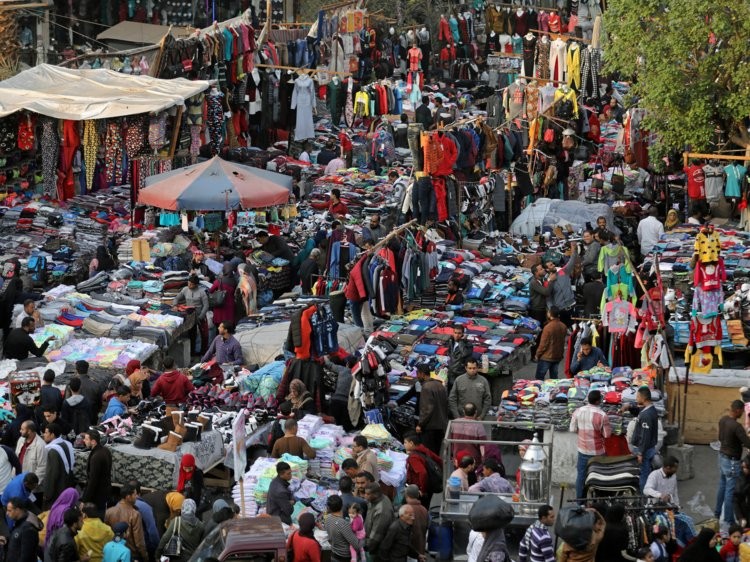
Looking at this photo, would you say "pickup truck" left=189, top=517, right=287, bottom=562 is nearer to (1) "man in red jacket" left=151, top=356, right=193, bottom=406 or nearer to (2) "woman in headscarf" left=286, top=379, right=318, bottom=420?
(2) "woman in headscarf" left=286, top=379, right=318, bottom=420

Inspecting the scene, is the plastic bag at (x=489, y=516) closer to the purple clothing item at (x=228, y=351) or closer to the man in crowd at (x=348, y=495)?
the man in crowd at (x=348, y=495)

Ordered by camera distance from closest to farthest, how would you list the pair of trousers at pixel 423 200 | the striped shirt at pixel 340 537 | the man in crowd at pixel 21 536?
1. the man in crowd at pixel 21 536
2. the striped shirt at pixel 340 537
3. the pair of trousers at pixel 423 200

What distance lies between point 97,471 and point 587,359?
5.90 metres

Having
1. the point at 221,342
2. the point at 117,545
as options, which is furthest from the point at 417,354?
the point at 117,545

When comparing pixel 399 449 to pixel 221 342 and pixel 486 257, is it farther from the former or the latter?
pixel 486 257

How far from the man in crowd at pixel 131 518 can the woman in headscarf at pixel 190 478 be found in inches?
39.0

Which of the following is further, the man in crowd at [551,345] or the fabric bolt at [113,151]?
the fabric bolt at [113,151]

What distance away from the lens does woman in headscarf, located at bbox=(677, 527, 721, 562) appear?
12.4 metres

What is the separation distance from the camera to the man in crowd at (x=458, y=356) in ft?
57.1

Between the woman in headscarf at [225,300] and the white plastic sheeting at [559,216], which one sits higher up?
the white plastic sheeting at [559,216]

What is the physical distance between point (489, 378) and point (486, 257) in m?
4.77

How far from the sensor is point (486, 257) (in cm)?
2297

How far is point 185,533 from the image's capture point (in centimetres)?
1348

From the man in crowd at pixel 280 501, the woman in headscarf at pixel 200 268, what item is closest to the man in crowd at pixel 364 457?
the man in crowd at pixel 280 501
